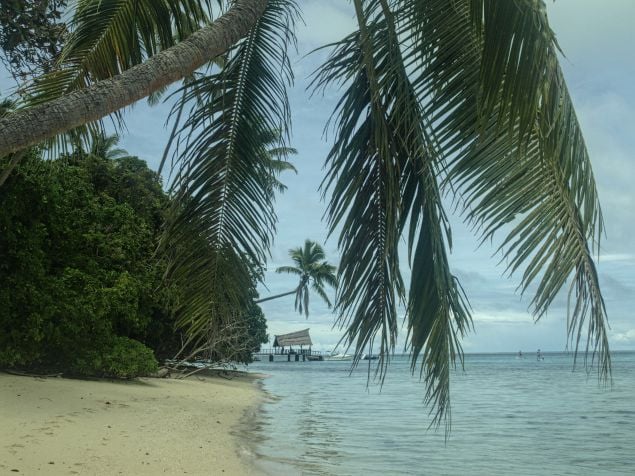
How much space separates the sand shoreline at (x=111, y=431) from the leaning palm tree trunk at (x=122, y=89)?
4.69 metres

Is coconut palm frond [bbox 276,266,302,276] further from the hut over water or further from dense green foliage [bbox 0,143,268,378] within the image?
dense green foliage [bbox 0,143,268,378]

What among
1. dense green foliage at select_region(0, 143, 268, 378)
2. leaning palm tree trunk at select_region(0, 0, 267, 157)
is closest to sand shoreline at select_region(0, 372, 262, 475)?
dense green foliage at select_region(0, 143, 268, 378)

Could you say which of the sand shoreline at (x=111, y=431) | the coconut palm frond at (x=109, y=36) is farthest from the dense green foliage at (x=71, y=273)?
the coconut palm frond at (x=109, y=36)

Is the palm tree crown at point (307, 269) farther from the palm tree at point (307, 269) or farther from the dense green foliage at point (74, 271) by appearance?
the dense green foliage at point (74, 271)

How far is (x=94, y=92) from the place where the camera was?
3.53 m

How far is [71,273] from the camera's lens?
1515cm

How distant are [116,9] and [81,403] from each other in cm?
819

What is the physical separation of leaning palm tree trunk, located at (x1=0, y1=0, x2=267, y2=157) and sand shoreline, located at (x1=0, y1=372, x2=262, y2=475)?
4.69m

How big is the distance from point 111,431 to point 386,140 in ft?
23.2

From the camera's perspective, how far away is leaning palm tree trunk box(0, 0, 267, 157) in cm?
318

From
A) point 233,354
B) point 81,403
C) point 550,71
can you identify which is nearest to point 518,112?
point 550,71

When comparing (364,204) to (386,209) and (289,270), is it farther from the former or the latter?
(289,270)

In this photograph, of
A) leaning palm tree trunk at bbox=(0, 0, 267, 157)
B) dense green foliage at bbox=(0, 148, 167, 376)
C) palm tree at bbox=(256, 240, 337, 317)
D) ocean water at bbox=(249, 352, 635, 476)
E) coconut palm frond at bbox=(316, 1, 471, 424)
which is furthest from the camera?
palm tree at bbox=(256, 240, 337, 317)

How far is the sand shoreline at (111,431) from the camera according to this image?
24.8ft
